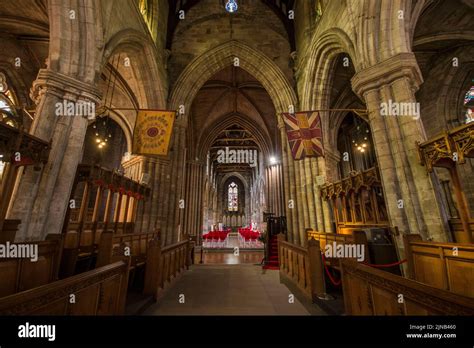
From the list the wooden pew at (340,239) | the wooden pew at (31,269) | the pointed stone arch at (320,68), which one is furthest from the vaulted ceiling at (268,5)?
the wooden pew at (31,269)

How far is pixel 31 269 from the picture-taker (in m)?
2.76

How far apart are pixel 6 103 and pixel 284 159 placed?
14002 millimetres

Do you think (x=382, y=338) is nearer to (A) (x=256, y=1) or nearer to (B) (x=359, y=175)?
(B) (x=359, y=175)

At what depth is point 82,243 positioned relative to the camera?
576 cm

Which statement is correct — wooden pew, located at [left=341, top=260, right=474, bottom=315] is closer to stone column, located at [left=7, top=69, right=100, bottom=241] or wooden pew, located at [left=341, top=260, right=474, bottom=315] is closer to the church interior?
the church interior

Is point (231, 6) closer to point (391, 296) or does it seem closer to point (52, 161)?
point (52, 161)

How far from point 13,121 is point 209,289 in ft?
44.1

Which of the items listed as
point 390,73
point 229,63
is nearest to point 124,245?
point 390,73

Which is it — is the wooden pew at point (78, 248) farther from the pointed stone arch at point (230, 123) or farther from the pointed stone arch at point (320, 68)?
the pointed stone arch at point (230, 123)

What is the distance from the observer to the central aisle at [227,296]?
316cm

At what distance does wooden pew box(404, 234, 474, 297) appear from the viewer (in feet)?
8.59

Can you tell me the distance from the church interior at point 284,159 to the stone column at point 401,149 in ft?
0.09

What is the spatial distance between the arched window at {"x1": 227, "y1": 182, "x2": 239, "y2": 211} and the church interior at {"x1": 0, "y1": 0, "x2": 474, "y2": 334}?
21.4m

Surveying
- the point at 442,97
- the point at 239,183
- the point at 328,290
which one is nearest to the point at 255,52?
the point at 442,97
